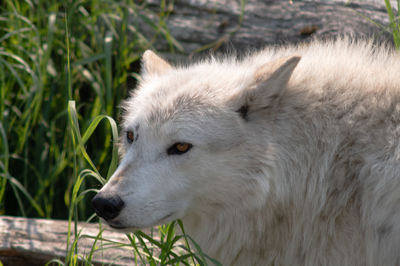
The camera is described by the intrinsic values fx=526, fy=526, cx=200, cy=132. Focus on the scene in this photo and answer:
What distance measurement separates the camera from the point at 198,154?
2.79 meters

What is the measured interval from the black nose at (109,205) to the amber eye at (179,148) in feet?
1.26

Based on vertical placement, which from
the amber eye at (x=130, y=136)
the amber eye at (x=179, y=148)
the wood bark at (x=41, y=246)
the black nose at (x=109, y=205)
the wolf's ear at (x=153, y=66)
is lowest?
the wood bark at (x=41, y=246)

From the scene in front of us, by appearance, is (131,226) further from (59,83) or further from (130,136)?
(59,83)

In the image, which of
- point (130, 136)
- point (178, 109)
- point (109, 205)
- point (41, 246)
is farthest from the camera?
point (41, 246)

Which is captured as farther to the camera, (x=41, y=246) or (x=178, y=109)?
(x=41, y=246)

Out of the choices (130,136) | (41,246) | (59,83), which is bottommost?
(41,246)

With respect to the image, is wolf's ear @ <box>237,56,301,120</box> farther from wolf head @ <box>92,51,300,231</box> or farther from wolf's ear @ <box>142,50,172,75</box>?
wolf's ear @ <box>142,50,172,75</box>

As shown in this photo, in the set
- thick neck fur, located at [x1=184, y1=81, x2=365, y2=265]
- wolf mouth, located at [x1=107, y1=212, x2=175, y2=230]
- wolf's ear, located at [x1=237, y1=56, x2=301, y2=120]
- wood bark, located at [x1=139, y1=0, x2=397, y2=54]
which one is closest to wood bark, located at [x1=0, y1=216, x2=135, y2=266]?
wolf mouth, located at [x1=107, y1=212, x2=175, y2=230]

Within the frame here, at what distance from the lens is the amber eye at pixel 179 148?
280 cm

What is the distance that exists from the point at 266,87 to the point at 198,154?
1.72ft

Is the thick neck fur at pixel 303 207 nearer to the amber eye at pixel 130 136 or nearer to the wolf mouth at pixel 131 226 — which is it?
the wolf mouth at pixel 131 226

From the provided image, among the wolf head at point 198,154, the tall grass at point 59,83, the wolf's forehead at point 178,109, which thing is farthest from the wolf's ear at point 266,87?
the tall grass at point 59,83

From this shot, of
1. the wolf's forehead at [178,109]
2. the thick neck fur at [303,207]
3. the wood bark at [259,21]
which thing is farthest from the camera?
the wood bark at [259,21]

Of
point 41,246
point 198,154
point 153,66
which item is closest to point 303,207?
point 198,154
